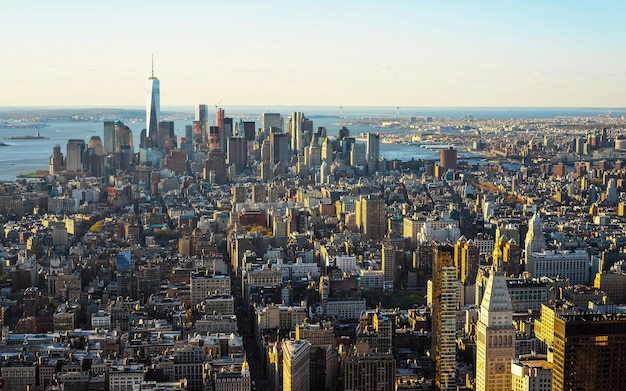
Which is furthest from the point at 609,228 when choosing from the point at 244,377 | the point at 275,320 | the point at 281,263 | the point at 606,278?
the point at 244,377

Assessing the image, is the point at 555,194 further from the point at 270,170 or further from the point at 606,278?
the point at 606,278

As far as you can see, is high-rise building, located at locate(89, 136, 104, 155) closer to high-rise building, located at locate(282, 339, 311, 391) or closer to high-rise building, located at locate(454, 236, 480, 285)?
high-rise building, located at locate(454, 236, 480, 285)

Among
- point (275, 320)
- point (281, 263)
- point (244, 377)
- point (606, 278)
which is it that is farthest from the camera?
point (281, 263)

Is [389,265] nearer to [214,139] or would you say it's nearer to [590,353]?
[590,353]

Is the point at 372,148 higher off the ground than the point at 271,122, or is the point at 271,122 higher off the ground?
the point at 271,122

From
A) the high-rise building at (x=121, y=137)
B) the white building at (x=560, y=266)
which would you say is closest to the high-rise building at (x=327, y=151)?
the high-rise building at (x=121, y=137)

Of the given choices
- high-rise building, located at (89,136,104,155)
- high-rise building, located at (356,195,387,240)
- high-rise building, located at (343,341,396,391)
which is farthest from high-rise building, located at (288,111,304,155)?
high-rise building, located at (343,341,396,391)

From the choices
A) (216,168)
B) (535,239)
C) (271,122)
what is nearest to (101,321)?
(535,239)
